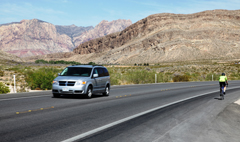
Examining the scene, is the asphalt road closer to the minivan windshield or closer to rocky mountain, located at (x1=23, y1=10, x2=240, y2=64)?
the minivan windshield

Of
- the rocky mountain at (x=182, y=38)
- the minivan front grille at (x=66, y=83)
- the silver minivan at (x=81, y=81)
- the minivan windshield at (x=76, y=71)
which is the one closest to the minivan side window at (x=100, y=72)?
the silver minivan at (x=81, y=81)

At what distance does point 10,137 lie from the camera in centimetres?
609

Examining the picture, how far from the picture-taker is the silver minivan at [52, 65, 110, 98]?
13961 mm

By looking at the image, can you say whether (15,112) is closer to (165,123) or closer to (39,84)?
(165,123)

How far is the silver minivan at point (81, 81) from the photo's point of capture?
13961mm

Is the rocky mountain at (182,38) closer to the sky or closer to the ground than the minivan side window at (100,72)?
closer to the sky

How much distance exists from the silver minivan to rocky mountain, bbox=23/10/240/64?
11080cm

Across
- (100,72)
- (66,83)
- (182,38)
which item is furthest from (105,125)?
(182,38)

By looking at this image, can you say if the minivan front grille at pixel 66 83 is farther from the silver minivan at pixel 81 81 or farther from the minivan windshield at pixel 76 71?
the minivan windshield at pixel 76 71

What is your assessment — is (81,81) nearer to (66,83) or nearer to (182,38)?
(66,83)

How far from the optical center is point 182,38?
446 feet

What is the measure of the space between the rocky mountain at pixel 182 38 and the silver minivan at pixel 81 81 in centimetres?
11080

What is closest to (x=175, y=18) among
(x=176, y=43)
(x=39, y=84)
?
(x=176, y=43)

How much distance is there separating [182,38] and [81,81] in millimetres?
126978
